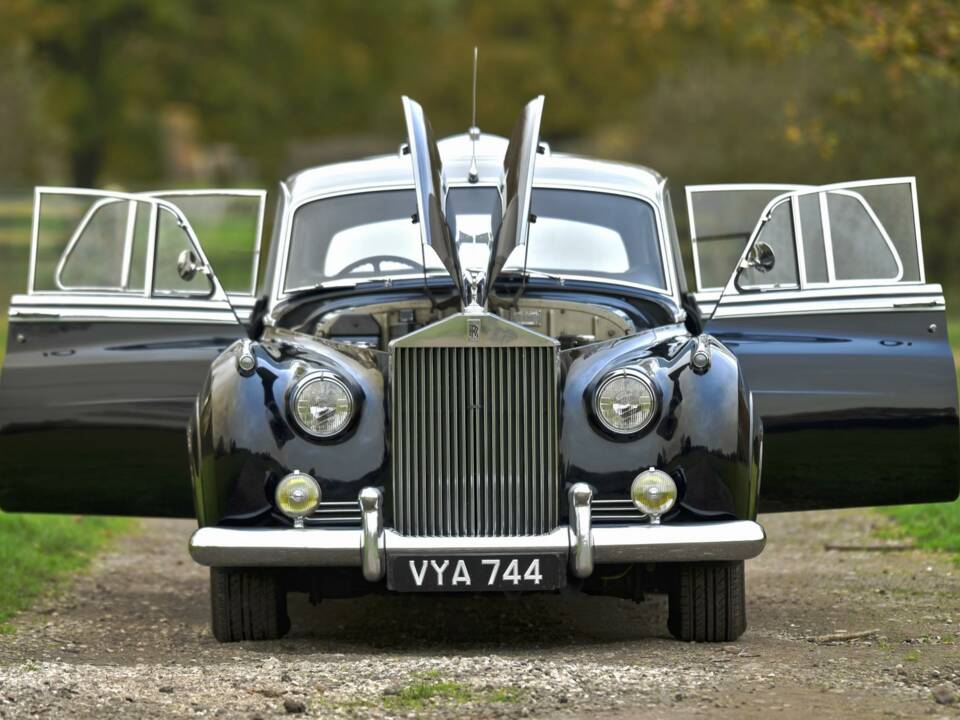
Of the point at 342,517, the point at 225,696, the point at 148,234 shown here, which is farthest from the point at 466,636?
the point at 148,234

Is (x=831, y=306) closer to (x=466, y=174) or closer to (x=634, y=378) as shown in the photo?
(x=634, y=378)

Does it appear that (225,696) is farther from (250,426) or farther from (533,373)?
(533,373)

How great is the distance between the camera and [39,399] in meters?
7.97

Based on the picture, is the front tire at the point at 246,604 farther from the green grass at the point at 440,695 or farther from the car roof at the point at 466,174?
the car roof at the point at 466,174

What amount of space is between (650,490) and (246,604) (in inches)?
62.3

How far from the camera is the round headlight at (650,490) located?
6.74m

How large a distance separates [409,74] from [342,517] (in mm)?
54704

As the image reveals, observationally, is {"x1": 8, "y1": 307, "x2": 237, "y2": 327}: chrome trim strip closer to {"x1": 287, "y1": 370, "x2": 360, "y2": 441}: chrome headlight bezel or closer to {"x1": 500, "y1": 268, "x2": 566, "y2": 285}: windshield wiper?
{"x1": 500, "y1": 268, "x2": 566, "y2": 285}: windshield wiper

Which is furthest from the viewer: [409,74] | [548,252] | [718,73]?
[409,74]

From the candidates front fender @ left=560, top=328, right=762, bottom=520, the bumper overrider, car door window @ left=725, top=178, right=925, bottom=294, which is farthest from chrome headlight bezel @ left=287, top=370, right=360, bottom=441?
car door window @ left=725, top=178, right=925, bottom=294

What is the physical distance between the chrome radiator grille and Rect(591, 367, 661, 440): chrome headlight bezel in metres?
0.16

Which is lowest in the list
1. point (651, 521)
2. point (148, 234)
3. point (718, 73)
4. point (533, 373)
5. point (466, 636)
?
point (466, 636)

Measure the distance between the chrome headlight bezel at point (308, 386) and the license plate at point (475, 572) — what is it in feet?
1.74

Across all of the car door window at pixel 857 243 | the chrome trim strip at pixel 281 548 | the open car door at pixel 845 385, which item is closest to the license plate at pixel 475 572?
the chrome trim strip at pixel 281 548
